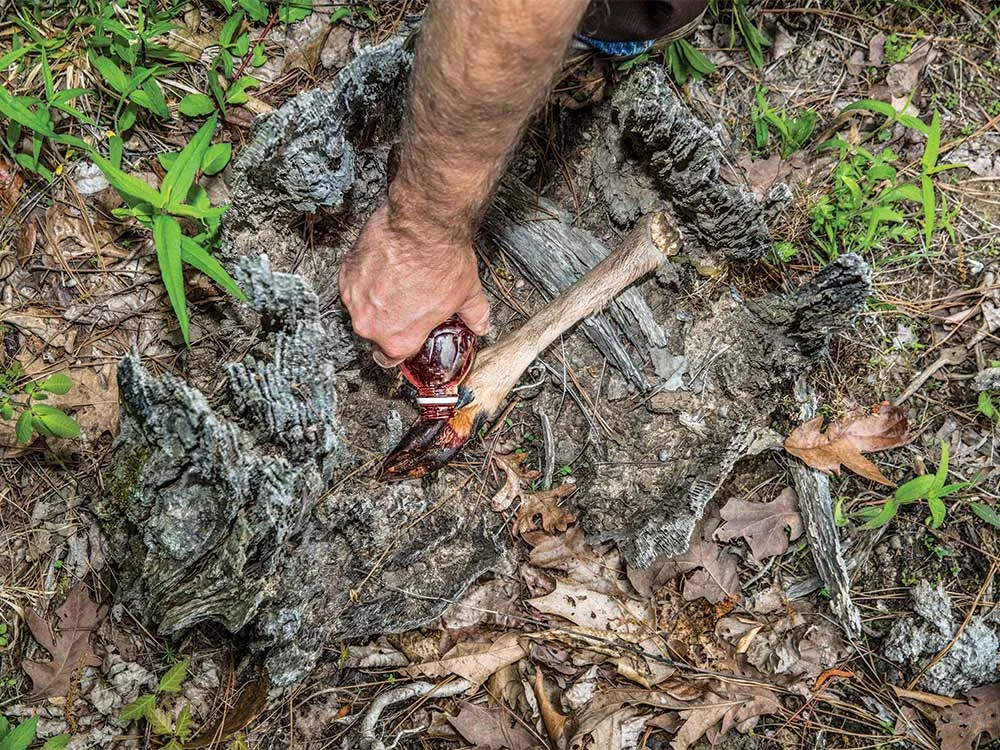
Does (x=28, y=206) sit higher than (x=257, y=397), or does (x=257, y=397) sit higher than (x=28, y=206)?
(x=28, y=206)

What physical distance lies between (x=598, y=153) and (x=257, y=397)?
1.63 m

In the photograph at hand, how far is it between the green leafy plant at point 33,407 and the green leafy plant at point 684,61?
2539mm

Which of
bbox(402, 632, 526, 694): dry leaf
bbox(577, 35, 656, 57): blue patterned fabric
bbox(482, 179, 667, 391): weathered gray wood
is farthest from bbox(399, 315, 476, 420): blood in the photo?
bbox(577, 35, 656, 57): blue patterned fabric

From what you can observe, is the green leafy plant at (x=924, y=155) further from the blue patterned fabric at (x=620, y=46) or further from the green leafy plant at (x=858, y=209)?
the blue patterned fabric at (x=620, y=46)

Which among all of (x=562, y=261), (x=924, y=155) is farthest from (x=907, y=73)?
(x=562, y=261)

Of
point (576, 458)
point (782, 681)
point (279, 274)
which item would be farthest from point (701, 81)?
point (782, 681)

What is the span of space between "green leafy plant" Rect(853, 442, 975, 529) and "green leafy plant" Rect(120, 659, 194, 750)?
2.60 meters

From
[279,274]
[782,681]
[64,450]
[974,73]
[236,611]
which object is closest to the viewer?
[279,274]

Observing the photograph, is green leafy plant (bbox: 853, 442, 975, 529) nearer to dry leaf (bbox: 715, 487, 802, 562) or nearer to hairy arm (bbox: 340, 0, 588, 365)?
dry leaf (bbox: 715, 487, 802, 562)

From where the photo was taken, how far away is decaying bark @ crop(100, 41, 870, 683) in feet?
6.92

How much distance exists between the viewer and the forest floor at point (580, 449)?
245 centimetres

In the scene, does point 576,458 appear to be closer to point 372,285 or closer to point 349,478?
point 349,478

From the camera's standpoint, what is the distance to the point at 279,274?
205cm

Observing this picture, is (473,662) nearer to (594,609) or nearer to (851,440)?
(594,609)
